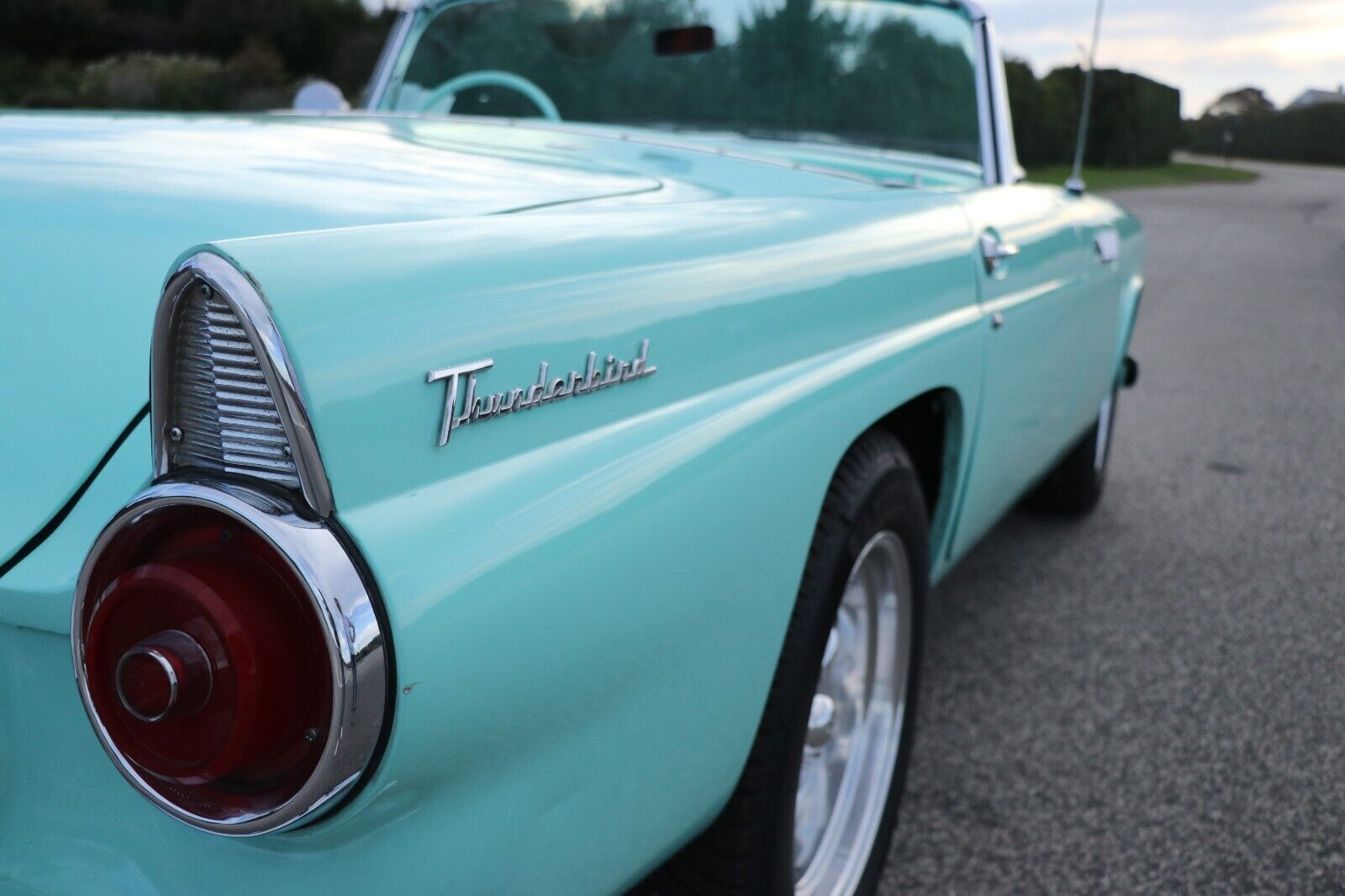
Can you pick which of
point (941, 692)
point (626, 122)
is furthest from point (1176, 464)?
point (626, 122)

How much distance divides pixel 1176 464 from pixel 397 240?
476 cm

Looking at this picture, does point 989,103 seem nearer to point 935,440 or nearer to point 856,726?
point 935,440

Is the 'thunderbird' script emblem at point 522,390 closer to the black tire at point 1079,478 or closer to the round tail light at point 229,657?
the round tail light at point 229,657

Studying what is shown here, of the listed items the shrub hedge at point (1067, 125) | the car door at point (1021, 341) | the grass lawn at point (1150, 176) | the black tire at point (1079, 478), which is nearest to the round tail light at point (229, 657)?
the car door at point (1021, 341)

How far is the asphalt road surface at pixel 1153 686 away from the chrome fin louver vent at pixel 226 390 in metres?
1.62

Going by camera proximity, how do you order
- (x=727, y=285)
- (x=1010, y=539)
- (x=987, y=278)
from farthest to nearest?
(x=1010, y=539)
(x=987, y=278)
(x=727, y=285)

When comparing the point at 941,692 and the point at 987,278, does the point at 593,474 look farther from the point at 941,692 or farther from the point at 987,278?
the point at 941,692

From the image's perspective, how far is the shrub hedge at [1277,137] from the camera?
5053cm

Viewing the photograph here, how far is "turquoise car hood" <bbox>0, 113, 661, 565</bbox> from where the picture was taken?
111 cm

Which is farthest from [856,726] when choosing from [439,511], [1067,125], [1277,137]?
[1277,137]

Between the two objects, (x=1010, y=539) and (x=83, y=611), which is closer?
(x=83, y=611)

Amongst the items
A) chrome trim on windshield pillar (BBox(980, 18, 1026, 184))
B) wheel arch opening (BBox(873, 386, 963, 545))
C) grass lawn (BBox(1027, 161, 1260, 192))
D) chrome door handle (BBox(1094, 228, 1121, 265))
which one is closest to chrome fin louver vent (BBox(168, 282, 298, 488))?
wheel arch opening (BBox(873, 386, 963, 545))

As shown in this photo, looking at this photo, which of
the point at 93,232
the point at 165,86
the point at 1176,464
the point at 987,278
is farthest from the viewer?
the point at 165,86

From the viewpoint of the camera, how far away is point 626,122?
3.13 metres
